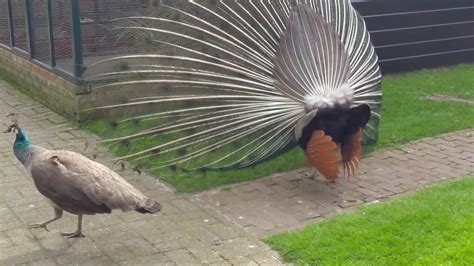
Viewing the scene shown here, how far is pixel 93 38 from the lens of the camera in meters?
7.88

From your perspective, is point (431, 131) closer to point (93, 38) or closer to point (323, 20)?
point (323, 20)

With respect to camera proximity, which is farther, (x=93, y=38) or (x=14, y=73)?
(x=14, y=73)

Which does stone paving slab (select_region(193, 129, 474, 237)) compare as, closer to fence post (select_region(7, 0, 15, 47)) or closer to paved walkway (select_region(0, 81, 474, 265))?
paved walkway (select_region(0, 81, 474, 265))

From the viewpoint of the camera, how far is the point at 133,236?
489 cm

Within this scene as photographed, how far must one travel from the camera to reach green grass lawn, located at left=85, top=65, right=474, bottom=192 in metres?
5.92

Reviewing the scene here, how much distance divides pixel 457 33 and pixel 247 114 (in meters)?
6.89

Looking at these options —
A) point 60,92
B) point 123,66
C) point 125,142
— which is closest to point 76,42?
point 60,92

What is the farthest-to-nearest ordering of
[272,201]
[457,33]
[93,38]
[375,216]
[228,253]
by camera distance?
[457,33] < [93,38] < [272,201] < [375,216] < [228,253]

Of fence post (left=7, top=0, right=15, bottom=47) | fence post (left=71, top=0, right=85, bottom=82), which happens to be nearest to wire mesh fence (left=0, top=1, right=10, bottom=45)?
fence post (left=7, top=0, right=15, bottom=47)

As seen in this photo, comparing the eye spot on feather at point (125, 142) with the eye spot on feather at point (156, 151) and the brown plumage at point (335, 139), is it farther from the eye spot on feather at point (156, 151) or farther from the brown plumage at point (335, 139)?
the brown plumage at point (335, 139)

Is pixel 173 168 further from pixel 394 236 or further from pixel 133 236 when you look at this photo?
pixel 394 236

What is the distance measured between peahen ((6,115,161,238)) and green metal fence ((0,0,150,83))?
8.76 feet

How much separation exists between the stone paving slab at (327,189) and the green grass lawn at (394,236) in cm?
29

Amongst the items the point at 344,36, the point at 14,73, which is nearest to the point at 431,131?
the point at 344,36
